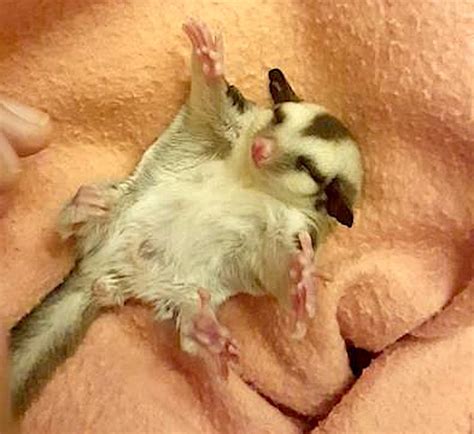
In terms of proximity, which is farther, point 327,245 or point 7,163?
point 327,245

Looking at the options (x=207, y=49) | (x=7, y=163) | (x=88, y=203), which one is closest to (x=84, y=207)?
(x=88, y=203)

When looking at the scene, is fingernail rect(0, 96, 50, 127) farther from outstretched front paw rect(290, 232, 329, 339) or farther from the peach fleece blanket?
outstretched front paw rect(290, 232, 329, 339)


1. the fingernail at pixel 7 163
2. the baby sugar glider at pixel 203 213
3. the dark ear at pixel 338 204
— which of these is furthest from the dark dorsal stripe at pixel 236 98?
the fingernail at pixel 7 163

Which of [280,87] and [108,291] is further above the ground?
[280,87]

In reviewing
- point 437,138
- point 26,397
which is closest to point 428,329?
point 437,138

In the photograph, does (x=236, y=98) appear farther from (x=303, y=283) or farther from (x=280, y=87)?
(x=303, y=283)

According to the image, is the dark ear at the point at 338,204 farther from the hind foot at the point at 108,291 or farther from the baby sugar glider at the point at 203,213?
the hind foot at the point at 108,291

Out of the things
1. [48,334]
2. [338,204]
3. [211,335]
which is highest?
[338,204]

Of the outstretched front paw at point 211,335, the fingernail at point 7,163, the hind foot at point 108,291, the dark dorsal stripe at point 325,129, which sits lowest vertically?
the hind foot at point 108,291
